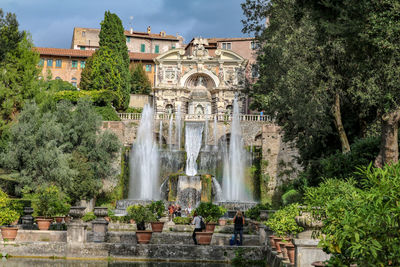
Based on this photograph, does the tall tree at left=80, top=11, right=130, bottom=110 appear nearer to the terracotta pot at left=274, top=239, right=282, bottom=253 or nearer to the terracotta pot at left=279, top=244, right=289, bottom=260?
the terracotta pot at left=274, top=239, right=282, bottom=253

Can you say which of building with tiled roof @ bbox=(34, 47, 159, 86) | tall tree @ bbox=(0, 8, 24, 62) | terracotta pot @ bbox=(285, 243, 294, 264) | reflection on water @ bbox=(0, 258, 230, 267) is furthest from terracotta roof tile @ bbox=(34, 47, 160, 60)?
terracotta pot @ bbox=(285, 243, 294, 264)

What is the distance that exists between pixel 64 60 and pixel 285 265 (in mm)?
60341

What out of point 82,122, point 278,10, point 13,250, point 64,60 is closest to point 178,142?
point 82,122

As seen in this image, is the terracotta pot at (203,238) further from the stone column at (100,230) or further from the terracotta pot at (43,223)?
the terracotta pot at (43,223)

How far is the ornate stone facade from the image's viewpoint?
56.9 metres

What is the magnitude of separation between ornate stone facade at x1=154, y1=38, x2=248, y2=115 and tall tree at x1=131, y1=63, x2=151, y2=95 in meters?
5.11

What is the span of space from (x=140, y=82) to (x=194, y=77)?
25.9ft

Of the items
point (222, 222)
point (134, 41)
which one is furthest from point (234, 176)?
point (134, 41)

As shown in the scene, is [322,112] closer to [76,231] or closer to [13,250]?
[76,231]

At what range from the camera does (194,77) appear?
58844 mm

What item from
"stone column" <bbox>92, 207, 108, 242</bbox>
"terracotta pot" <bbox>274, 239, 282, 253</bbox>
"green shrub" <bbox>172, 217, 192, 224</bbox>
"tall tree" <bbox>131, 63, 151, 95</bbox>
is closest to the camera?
"terracotta pot" <bbox>274, 239, 282, 253</bbox>

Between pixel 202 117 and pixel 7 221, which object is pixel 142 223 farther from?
pixel 202 117

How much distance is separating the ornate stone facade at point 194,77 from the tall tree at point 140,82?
5.11 metres

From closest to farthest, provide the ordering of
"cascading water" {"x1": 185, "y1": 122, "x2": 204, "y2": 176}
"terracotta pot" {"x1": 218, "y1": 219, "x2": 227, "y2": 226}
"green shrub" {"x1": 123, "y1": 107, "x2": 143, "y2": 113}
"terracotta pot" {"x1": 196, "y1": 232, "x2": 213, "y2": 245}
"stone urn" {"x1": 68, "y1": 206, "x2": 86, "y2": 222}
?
"terracotta pot" {"x1": 196, "y1": 232, "x2": 213, "y2": 245} → "stone urn" {"x1": 68, "y1": 206, "x2": 86, "y2": 222} → "terracotta pot" {"x1": 218, "y1": 219, "x2": 227, "y2": 226} → "cascading water" {"x1": 185, "y1": 122, "x2": 204, "y2": 176} → "green shrub" {"x1": 123, "y1": 107, "x2": 143, "y2": 113}
